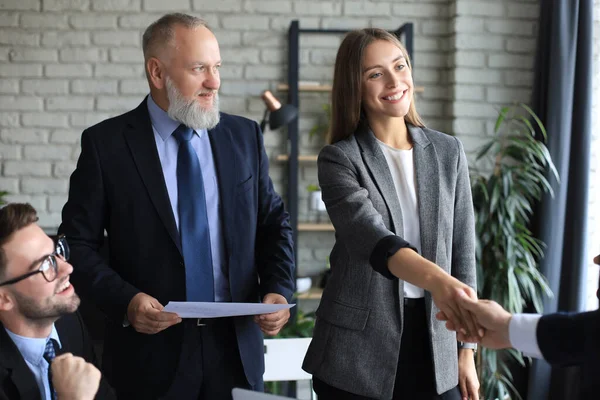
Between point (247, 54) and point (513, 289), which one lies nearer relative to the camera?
point (513, 289)

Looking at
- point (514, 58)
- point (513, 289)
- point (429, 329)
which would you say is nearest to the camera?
point (429, 329)

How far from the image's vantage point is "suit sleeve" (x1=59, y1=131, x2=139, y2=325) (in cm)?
195

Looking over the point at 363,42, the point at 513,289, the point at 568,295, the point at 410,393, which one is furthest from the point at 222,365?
the point at 568,295

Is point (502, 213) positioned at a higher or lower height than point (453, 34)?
lower

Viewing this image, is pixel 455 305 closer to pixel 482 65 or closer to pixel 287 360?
pixel 287 360

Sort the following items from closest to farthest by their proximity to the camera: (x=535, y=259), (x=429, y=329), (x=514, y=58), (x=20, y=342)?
(x=20, y=342) → (x=429, y=329) → (x=535, y=259) → (x=514, y=58)

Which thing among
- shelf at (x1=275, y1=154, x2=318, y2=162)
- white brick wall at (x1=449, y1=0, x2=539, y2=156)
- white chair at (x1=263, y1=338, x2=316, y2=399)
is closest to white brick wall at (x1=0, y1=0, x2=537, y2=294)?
white brick wall at (x1=449, y1=0, x2=539, y2=156)

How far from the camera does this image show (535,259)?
377 centimetres

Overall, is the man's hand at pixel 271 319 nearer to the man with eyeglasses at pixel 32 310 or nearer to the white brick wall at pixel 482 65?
the man with eyeglasses at pixel 32 310

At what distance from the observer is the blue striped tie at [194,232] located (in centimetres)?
199

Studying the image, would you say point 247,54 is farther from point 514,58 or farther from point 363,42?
point 363,42

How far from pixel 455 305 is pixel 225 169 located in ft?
2.51

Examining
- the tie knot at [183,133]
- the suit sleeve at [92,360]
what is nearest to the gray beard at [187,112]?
the tie knot at [183,133]

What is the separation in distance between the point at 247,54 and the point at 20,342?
287 cm
